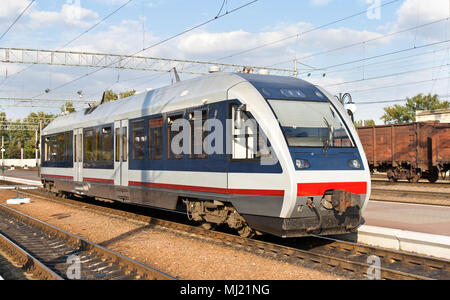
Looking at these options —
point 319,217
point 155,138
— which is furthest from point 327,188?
point 155,138

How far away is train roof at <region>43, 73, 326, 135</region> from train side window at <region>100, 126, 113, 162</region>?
11.7 inches

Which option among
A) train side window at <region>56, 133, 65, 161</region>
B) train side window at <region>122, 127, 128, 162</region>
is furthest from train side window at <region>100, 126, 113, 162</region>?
train side window at <region>56, 133, 65, 161</region>

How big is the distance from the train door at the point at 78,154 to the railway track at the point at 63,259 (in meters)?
4.60

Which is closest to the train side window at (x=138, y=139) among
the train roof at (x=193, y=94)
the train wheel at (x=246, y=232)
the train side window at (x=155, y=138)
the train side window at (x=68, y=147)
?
the train roof at (x=193, y=94)

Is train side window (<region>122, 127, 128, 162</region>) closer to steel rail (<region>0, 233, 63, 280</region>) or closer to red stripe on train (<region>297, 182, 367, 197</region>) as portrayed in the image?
steel rail (<region>0, 233, 63, 280</region>)

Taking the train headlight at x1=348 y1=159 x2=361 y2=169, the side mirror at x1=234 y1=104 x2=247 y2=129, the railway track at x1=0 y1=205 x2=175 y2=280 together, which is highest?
the side mirror at x1=234 y1=104 x2=247 y2=129

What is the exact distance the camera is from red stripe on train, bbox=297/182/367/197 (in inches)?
313

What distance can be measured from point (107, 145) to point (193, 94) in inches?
202

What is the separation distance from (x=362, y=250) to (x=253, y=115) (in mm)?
3195

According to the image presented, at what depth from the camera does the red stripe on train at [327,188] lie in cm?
794

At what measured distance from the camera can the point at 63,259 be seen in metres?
8.80

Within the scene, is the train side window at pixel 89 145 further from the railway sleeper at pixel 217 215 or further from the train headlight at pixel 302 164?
the train headlight at pixel 302 164

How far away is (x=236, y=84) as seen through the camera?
909 centimetres

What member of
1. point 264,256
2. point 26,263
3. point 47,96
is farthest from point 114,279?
point 47,96
